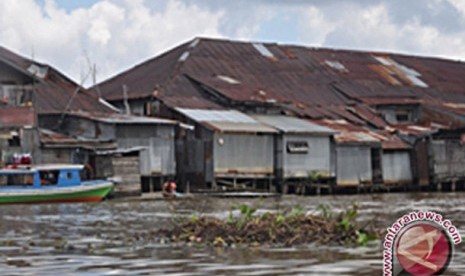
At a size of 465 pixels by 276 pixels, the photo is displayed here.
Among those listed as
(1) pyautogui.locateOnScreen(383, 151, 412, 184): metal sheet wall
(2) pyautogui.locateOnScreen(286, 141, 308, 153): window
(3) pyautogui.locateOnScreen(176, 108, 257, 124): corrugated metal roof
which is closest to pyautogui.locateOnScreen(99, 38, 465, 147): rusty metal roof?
(1) pyautogui.locateOnScreen(383, 151, 412, 184): metal sheet wall

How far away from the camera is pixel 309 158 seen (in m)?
42.3

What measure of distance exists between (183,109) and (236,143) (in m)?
2.98

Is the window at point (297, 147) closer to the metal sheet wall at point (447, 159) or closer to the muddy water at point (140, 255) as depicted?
the metal sheet wall at point (447, 159)

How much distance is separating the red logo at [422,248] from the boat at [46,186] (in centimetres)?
2351

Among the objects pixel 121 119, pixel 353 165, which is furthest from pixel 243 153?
pixel 353 165

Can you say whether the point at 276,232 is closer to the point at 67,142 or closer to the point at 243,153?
the point at 67,142

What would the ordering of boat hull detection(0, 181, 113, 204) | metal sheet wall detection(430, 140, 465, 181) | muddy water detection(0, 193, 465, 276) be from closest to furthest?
muddy water detection(0, 193, 465, 276) → boat hull detection(0, 181, 113, 204) → metal sheet wall detection(430, 140, 465, 181)

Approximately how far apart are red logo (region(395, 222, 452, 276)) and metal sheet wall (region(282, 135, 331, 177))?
33968 mm

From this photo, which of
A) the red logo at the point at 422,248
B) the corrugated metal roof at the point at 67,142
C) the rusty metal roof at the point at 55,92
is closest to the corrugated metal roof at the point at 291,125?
Answer: the rusty metal roof at the point at 55,92

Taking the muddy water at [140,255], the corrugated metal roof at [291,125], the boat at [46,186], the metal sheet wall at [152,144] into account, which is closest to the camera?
the muddy water at [140,255]

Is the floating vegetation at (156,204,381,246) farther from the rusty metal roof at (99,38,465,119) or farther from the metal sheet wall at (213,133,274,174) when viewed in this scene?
the rusty metal roof at (99,38,465,119)

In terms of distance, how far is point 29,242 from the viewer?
15.4 metres

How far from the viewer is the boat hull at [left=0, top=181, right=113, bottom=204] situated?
29188 mm

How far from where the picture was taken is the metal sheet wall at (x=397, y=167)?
4462 centimetres
